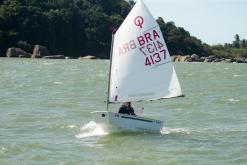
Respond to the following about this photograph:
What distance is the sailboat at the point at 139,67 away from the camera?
28.6 metres

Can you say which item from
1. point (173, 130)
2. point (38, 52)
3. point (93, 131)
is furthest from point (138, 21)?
point (38, 52)

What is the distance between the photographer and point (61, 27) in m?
156

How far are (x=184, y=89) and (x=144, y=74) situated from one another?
28396 mm

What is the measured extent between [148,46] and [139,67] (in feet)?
3.22

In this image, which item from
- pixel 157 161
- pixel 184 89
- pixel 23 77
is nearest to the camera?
pixel 157 161

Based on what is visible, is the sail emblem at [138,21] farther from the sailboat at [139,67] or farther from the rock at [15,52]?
the rock at [15,52]

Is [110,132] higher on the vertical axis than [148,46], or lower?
lower

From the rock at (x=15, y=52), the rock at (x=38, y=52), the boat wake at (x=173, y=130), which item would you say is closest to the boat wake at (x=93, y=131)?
the boat wake at (x=173, y=130)

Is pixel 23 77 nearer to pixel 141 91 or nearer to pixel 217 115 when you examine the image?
pixel 217 115

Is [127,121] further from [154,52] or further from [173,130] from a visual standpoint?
[173,130]

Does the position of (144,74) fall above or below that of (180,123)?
above

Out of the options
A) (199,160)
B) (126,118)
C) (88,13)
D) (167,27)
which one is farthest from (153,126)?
(167,27)

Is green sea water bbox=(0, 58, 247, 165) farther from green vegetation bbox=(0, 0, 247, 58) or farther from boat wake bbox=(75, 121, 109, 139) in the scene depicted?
green vegetation bbox=(0, 0, 247, 58)

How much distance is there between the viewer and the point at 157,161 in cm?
2356
